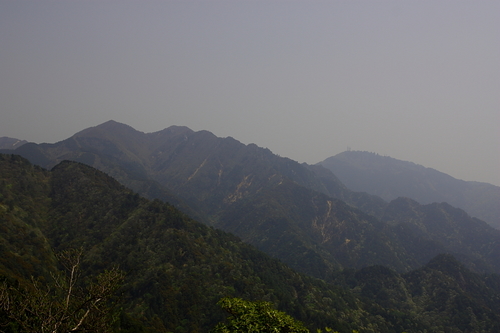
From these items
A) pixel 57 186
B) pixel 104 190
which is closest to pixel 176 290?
pixel 104 190

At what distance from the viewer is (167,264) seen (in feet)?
468

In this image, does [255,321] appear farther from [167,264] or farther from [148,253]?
[148,253]

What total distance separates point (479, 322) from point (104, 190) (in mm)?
245114

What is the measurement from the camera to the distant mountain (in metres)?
121

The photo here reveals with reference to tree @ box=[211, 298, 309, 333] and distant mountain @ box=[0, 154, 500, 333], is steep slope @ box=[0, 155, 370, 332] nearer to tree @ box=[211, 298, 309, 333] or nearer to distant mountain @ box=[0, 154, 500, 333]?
distant mountain @ box=[0, 154, 500, 333]

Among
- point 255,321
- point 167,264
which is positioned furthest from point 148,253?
point 255,321

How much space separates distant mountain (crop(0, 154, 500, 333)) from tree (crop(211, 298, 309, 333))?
93.2 meters

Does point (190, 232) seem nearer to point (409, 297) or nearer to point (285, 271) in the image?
point (285, 271)

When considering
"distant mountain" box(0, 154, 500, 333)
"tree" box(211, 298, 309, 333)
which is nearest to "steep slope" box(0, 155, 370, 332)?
"distant mountain" box(0, 154, 500, 333)

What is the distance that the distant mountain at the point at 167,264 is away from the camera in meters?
121

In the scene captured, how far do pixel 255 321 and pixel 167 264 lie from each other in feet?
413

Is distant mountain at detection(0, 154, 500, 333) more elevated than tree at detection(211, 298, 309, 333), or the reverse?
tree at detection(211, 298, 309, 333)

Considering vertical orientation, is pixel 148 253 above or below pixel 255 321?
below

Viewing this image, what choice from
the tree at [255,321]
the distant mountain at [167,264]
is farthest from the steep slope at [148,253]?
the tree at [255,321]
